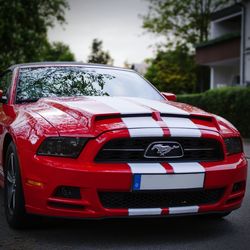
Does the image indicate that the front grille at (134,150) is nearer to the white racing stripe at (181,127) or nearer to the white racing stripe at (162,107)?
the white racing stripe at (181,127)

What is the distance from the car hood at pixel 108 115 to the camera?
14.4 feet

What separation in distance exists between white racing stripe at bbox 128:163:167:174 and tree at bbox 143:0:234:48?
42.0 m

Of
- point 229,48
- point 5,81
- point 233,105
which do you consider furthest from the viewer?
point 229,48

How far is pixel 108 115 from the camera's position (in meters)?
4.48

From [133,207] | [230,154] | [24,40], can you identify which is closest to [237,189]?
[230,154]

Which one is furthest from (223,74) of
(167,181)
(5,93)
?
(167,181)

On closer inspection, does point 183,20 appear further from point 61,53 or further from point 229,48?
point 61,53

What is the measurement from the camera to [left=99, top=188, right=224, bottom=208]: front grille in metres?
4.27

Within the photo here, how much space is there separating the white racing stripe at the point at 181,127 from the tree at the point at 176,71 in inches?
1631

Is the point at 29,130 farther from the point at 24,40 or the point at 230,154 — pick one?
the point at 24,40

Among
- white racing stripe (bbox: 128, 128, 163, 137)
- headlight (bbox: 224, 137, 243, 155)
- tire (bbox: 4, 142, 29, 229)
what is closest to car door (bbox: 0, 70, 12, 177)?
tire (bbox: 4, 142, 29, 229)

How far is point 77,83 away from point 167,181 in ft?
6.40

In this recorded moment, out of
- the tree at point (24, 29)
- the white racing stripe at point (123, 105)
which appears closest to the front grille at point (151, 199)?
→ the white racing stripe at point (123, 105)

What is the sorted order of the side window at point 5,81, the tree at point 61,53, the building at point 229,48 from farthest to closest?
the tree at point 61,53 → the building at point 229,48 → the side window at point 5,81
